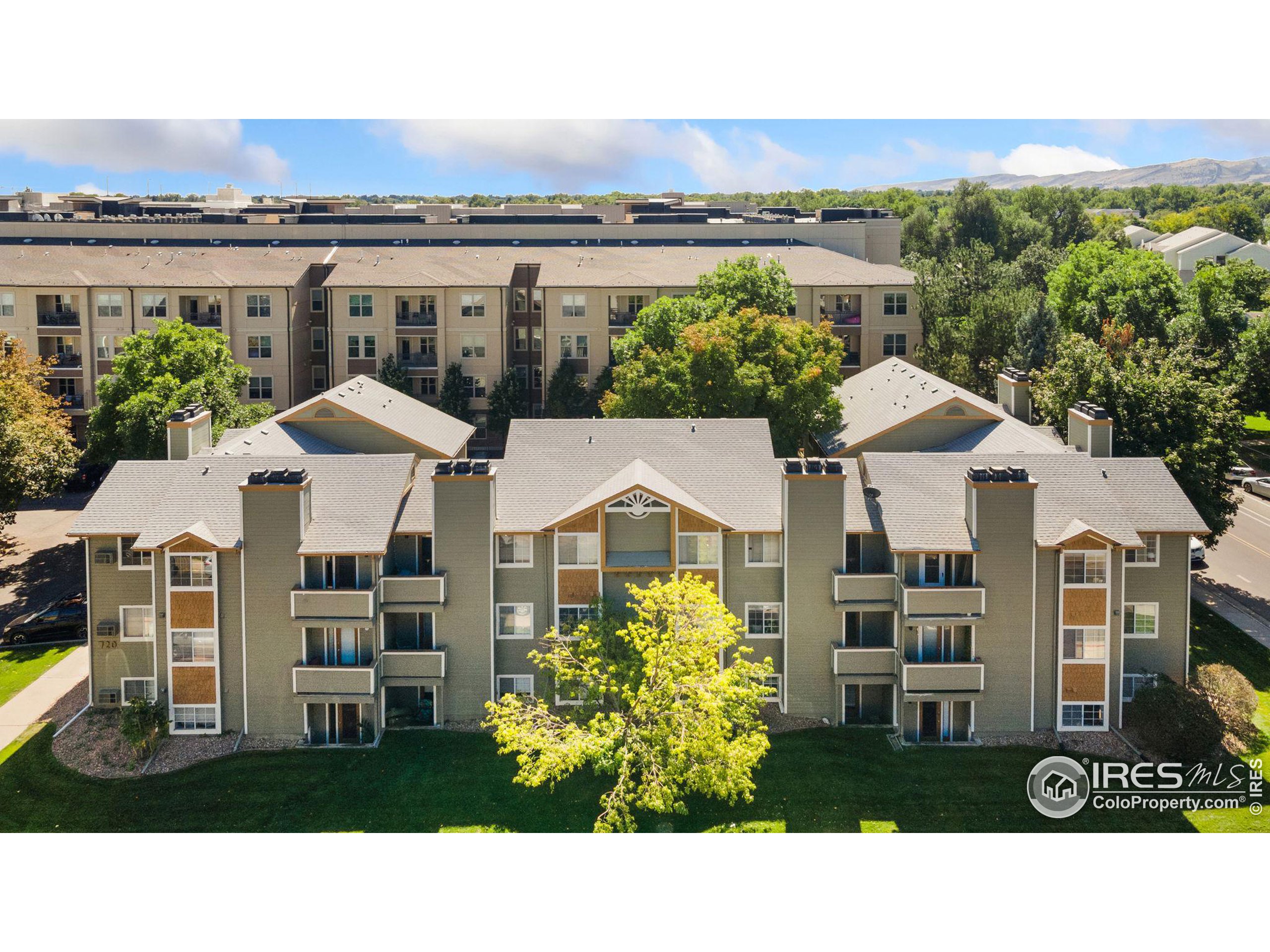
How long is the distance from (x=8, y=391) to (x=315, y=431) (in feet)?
54.8

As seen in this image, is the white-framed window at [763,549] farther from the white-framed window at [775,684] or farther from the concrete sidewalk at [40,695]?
the concrete sidewalk at [40,695]

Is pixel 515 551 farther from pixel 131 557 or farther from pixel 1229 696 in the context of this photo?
pixel 1229 696

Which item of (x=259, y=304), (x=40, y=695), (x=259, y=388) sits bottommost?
(x=40, y=695)

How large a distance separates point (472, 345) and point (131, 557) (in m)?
37.8

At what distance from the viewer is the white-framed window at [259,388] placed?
8112 centimetres

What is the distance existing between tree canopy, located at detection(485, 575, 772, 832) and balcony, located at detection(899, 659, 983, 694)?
5.71m

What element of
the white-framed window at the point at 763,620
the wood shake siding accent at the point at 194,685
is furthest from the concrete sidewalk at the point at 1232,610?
the wood shake siding accent at the point at 194,685

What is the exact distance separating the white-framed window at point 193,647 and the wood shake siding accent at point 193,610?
268 millimetres

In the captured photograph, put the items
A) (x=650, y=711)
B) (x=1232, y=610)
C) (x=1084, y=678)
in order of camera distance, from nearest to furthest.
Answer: (x=650, y=711), (x=1084, y=678), (x=1232, y=610)

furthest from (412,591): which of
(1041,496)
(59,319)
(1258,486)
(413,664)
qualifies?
(1258,486)

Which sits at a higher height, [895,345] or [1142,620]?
[895,345]

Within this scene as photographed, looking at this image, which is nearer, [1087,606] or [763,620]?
[1087,606]

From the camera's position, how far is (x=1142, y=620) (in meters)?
45.1

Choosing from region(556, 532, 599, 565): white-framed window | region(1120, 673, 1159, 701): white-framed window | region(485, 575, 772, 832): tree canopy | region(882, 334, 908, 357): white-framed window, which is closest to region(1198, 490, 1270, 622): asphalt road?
region(1120, 673, 1159, 701): white-framed window
